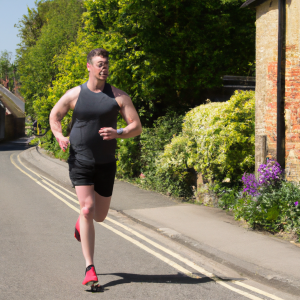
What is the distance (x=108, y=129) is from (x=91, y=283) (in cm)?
168

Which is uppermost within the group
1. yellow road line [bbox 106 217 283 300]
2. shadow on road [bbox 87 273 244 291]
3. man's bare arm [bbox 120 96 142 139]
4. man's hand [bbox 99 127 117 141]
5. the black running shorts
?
man's bare arm [bbox 120 96 142 139]

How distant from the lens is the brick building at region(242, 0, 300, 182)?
26.0 feet

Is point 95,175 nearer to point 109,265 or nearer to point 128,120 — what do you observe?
point 128,120

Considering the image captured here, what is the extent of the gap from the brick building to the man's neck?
4638mm

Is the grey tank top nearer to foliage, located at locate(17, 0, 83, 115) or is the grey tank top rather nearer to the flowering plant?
the flowering plant

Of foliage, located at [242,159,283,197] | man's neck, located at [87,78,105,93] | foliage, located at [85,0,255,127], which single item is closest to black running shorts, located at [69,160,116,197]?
man's neck, located at [87,78,105,93]

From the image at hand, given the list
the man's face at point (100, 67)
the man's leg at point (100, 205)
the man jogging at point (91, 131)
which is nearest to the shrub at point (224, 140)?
the man's leg at point (100, 205)

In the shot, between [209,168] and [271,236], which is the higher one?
[209,168]

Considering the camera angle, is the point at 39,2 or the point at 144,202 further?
the point at 39,2

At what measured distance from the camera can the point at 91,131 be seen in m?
4.37

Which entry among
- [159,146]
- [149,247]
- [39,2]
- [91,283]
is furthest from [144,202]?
[39,2]

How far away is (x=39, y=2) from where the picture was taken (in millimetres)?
51906

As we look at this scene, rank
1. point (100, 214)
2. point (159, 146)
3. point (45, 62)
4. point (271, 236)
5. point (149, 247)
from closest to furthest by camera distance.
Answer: point (100, 214)
point (149, 247)
point (271, 236)
point (159, 146)
point (45, 62)

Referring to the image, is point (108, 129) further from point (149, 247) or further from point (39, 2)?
point (39, 2)
